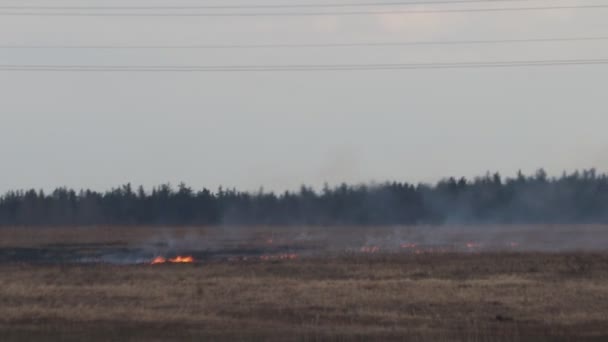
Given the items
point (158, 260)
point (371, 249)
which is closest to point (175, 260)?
point (158, 260)

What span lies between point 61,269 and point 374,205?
352 feet

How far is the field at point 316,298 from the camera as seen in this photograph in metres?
30.5

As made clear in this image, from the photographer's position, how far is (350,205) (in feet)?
531

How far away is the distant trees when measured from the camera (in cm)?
15112

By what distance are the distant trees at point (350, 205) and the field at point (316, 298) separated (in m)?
79.5

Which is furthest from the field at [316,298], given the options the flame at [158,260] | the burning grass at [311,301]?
the flame at [158,260]

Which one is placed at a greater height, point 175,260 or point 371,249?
point 371,249

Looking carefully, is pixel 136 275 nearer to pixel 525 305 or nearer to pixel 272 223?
pixel 525 305

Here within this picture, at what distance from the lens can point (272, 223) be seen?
534 feet

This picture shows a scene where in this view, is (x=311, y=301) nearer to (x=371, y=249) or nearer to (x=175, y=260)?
(x=175, y=260)

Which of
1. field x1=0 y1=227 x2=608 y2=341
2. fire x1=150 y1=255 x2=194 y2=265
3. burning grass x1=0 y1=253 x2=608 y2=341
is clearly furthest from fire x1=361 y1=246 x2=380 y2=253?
burning grass x1=0 y1=253 x2=608 y2=341

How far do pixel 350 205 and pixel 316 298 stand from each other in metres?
121

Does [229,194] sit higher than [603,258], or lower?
higher

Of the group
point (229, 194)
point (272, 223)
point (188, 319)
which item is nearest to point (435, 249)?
point (188, 319)
